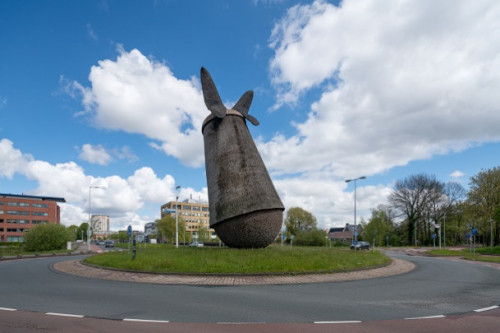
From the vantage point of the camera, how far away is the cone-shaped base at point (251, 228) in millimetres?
18438

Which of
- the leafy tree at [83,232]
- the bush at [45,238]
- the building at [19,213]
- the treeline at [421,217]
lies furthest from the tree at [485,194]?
the leafy tree at [83,232]

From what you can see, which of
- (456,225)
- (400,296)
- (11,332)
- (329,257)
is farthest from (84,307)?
(456,225)

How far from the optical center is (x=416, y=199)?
6788cm

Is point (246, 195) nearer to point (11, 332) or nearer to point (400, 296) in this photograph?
point (400, 296)

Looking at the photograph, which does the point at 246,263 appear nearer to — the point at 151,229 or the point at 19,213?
the point at 19,213

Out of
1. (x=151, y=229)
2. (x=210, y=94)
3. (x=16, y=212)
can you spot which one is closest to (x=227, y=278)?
(x=210, y=94)

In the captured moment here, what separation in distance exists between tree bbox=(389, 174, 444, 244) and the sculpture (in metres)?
57.5

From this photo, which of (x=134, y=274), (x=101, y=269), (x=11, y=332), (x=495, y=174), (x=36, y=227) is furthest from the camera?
(x=495, y=174)

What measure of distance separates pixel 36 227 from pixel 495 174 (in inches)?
2679

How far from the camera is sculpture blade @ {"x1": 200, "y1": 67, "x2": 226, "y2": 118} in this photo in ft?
69.9

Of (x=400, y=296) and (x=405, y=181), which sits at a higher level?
(x=405, y=181)

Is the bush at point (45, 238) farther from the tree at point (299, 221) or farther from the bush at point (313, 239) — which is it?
the tree at point (299, 221)

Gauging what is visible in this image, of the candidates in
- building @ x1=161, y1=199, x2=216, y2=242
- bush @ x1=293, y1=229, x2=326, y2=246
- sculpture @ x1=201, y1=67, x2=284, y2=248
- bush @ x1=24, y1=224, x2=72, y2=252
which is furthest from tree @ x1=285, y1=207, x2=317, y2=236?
building @ x1=161, y1=199, x2=216, y2=242

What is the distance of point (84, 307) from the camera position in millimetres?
8844
